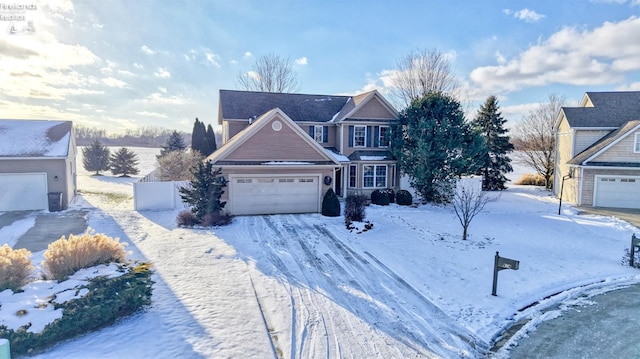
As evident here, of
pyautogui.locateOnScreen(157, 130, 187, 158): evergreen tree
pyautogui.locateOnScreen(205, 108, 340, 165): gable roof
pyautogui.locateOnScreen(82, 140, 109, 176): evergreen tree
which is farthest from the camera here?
pyautogui.locateOnScreen(82, 140, 109, 176): evergreen tree

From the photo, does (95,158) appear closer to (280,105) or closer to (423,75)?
(280,105)

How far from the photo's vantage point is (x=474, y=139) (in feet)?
70.6

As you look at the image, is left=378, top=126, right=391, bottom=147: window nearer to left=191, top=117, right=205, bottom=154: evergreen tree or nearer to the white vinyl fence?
the white vinyl fence

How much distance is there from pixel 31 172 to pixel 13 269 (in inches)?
600

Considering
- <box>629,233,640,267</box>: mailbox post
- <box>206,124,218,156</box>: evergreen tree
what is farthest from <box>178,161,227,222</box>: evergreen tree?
<box>206,124,218,156</box>: evergreen tree

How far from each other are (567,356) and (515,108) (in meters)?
34.8

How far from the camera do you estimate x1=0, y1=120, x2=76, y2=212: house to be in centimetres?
1888

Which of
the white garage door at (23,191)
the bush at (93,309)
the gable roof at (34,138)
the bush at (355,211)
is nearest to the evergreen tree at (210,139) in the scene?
the gable roof at (34,138)

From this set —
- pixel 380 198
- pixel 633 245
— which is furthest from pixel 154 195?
pixel 633 245

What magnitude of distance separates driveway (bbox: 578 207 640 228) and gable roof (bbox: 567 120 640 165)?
3.03 meters

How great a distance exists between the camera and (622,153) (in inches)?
836

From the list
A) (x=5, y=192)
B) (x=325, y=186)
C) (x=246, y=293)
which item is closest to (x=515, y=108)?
(x=325, y=186)

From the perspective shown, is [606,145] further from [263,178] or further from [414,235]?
[263,178]

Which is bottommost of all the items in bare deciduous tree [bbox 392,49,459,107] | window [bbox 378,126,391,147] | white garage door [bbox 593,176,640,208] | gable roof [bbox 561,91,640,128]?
white garage door [bbox 593,176,640,208]
